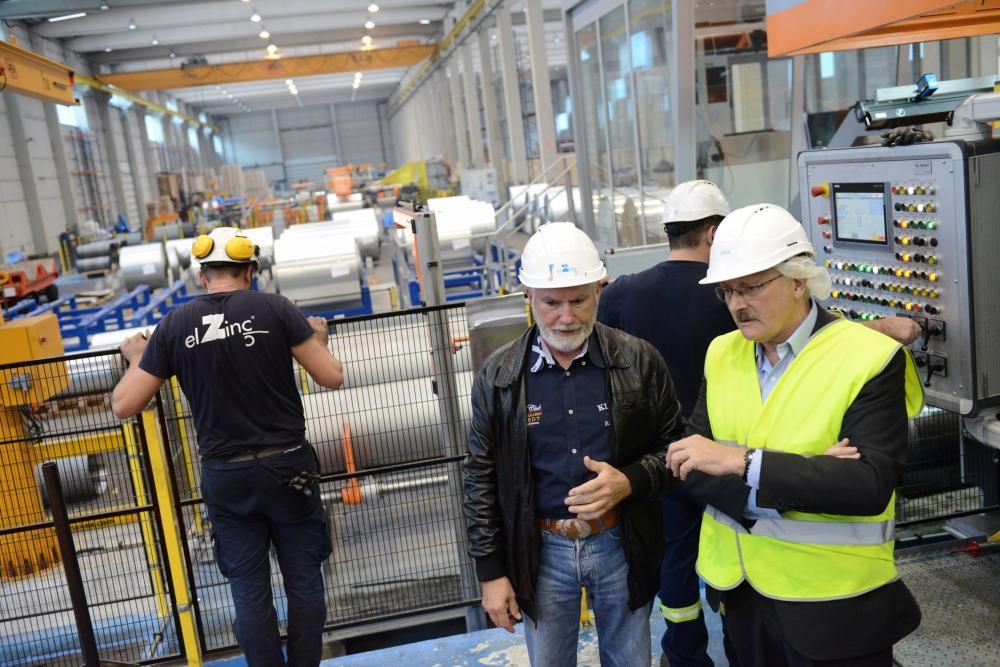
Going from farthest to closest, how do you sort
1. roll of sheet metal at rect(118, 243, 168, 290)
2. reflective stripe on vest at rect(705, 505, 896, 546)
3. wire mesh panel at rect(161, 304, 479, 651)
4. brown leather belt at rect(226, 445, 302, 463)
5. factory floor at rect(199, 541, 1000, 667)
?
roll of sheet metal at rect(118, 243, 168, 290), wire mesh panel at rect(161, 304, 479, 651), factory floor at rect(199, 541, 1000, 667), brown leather belt at rect(226, 445, 302, 463), reflective stripe on vest at rect(705, 505, 896, 546)

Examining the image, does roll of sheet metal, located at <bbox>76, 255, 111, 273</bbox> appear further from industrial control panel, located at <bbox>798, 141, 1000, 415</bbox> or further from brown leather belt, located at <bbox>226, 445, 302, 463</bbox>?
industrial control panel, located at <bbox>798, 141, 1000, 415</bbox>

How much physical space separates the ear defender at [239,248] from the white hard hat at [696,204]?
1.60m

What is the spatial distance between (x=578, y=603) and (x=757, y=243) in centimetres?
118

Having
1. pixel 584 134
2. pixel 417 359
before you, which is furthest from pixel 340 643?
pixel 584 134

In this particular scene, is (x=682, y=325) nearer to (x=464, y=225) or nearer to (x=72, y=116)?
(x=464, y=225)

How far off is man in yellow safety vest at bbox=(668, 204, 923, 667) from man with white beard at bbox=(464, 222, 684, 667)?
11.0 inches

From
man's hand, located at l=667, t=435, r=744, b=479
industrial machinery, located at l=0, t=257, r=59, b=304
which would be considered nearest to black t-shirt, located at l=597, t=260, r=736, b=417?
man's hand, located at l=667, t=435, r=744, b=479

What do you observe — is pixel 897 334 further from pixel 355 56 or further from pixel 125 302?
pixel 355 56

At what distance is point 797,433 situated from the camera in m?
2.05

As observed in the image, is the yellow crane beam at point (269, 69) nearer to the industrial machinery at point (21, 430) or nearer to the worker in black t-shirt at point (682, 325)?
the industrial machinery at point (21, 430)

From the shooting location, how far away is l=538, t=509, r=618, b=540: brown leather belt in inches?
92.7

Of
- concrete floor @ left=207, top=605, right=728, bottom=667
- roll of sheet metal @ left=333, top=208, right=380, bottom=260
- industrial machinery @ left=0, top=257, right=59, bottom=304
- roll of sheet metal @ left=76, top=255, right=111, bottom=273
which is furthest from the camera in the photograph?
roll of sheet metal @ left=76, top=255, right=111, bottom=273

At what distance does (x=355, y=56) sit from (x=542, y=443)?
91.9 feet

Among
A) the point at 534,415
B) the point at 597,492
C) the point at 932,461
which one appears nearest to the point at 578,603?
the point at 597,492
